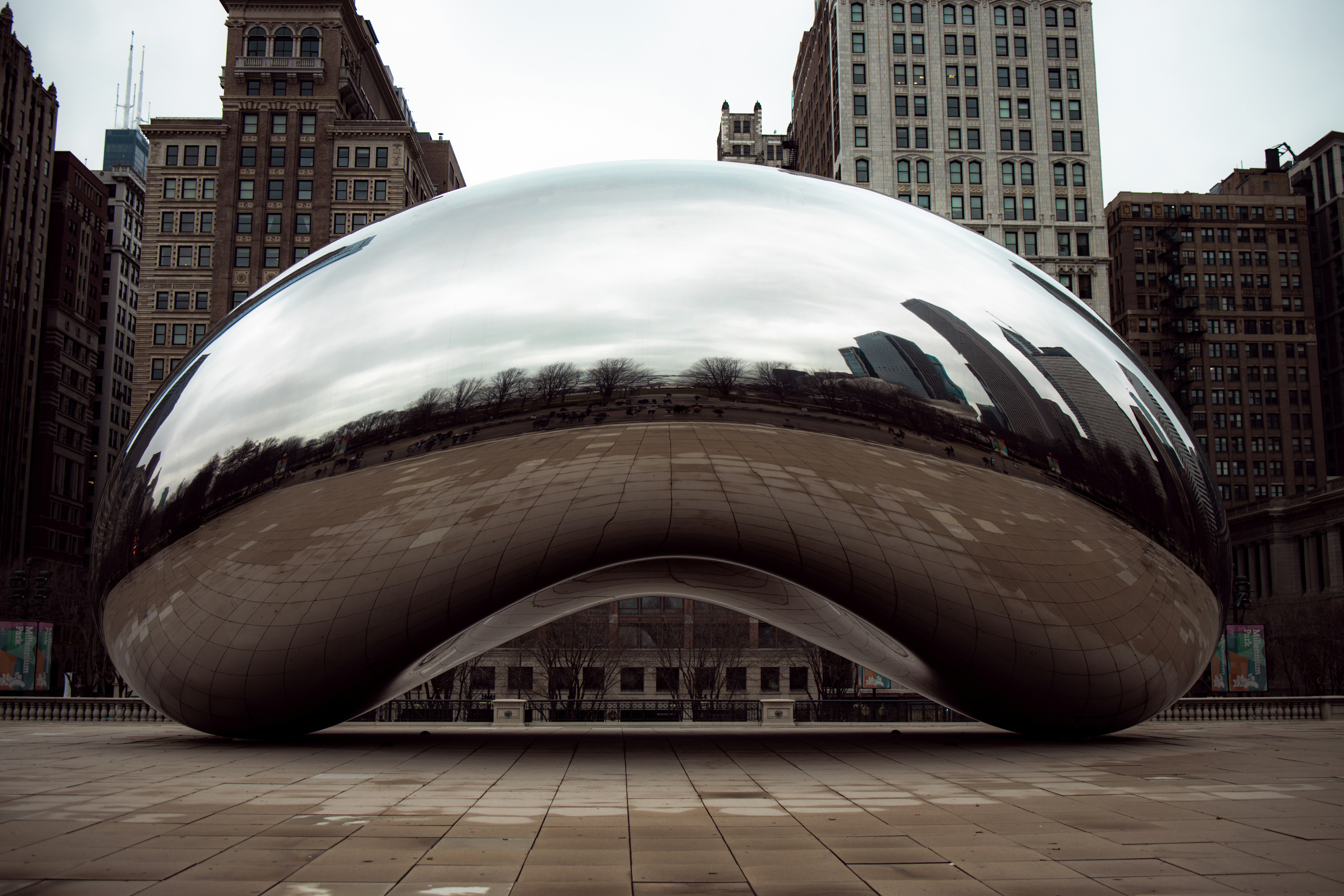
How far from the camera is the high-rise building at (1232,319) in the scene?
133625mm

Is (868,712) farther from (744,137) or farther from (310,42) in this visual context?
(744,137)

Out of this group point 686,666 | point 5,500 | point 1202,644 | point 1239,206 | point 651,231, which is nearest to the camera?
point 651,231

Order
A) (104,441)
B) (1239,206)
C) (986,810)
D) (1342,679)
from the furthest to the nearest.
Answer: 1. (1239,206)
2. (104,441)
3. (1342,679)
4. (986,810)

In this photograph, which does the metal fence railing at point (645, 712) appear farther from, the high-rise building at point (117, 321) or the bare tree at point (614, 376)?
the high-rise building at point (117, 321)

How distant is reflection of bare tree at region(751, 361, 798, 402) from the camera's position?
10.1 meters

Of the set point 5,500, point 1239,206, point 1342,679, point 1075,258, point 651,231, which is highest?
point 1239,206

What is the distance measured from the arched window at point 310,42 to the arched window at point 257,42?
10.4ft

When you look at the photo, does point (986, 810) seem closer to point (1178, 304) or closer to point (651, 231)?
point (651, 231)

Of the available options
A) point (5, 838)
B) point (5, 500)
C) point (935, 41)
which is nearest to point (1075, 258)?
Answer: point (935, 41)

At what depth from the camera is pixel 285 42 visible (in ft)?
322

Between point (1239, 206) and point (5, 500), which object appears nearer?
point (5, 500)

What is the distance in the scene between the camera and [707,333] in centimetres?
1021

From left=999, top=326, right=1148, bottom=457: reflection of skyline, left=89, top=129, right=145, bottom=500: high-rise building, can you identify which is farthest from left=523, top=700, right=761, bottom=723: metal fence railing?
left=89, top=129, right=145, bottom=500: high-rise building

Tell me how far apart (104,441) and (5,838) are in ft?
475
